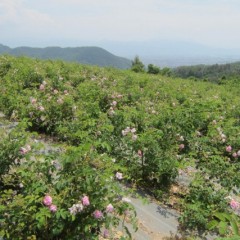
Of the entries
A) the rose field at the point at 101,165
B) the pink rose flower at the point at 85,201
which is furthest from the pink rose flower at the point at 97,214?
the pink rose flower at the point at 85,201

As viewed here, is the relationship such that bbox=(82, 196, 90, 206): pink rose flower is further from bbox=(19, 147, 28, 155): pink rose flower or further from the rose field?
bbox=(19, 147, 28, 155): pink rose flower

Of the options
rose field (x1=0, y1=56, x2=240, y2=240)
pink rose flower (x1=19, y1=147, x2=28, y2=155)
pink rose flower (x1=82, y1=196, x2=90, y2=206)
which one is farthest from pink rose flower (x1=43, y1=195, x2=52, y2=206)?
pink rose flower (x1=19, y1=147, x2=28, y2=155)

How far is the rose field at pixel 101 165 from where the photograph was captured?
142 inches

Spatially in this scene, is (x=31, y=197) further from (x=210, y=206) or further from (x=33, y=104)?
(x=33, y=104)

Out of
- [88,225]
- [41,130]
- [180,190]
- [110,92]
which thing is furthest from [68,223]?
[110,92]

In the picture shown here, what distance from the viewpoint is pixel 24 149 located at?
14.3 ft

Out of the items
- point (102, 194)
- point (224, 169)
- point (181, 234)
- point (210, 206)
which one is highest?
point (102, 194)

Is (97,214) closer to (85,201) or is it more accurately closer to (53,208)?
(85,201)

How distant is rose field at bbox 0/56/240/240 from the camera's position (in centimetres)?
360

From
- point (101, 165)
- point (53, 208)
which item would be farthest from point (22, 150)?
point (53, 208)

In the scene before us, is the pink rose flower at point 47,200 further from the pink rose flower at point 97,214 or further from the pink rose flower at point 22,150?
the pink rose flower at point 22,150

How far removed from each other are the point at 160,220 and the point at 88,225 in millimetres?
2098

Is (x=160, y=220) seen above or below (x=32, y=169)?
below

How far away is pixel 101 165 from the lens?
4070 millimetres
